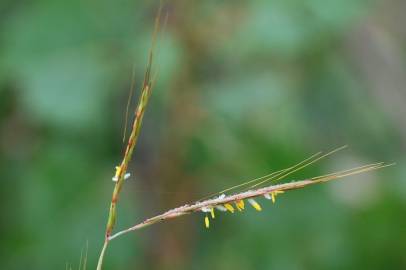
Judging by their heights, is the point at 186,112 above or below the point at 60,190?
above

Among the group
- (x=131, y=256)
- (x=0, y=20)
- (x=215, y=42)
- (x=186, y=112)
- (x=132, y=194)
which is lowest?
(x=131, y=256)

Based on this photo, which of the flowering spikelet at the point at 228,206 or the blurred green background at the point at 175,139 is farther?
the blurred green background at the point at 175,139

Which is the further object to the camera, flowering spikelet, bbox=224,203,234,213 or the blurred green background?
the blurred green background

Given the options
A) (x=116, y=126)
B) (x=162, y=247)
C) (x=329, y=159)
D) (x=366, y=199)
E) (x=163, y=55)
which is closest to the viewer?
(x=163, y=55)

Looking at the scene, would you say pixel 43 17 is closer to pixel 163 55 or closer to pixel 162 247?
pixel 163 55

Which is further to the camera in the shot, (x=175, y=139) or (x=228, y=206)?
(x=175, y=139)

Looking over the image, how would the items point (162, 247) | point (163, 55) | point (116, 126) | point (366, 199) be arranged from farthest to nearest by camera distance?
1. point (366, 199)
2. point (116, 126)
3. point (162, 247)
4. point (163, 55)

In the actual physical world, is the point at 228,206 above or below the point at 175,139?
below

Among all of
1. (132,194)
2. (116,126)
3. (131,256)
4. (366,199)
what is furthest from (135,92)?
(366,199)
